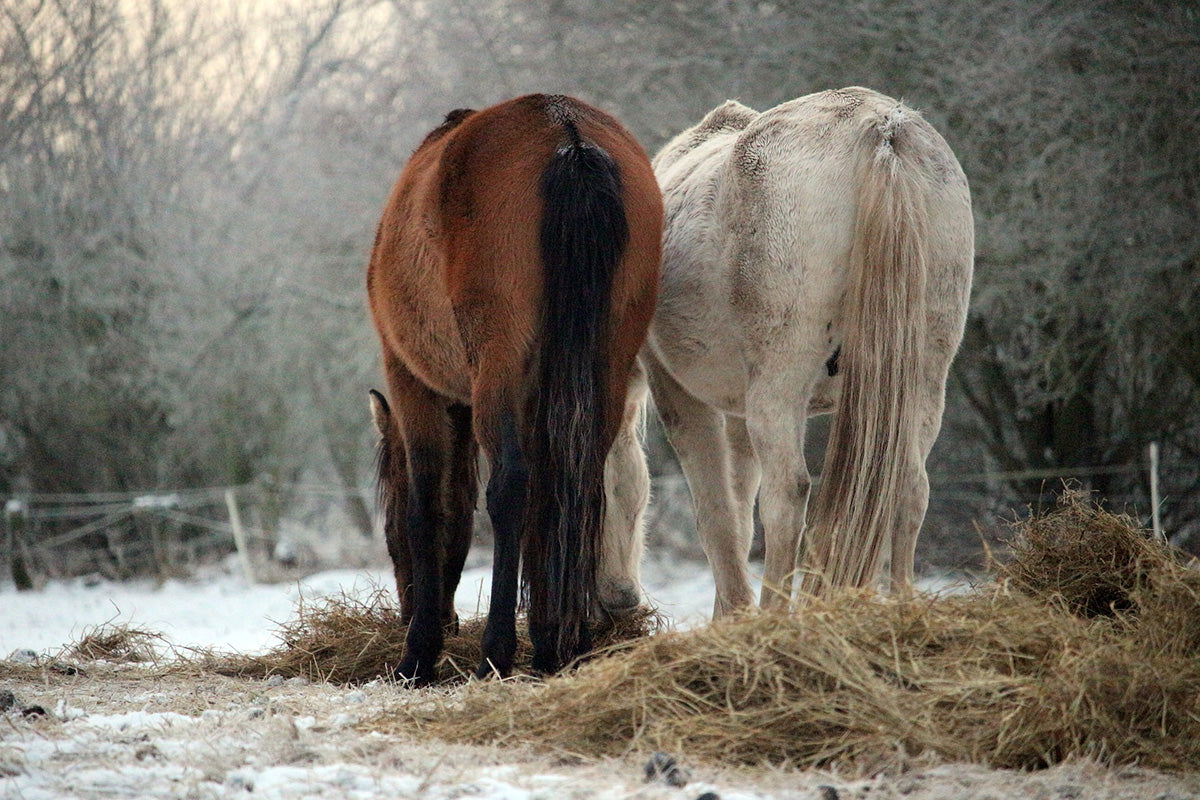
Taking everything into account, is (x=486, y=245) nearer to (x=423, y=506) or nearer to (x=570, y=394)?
(x=570, y=394)

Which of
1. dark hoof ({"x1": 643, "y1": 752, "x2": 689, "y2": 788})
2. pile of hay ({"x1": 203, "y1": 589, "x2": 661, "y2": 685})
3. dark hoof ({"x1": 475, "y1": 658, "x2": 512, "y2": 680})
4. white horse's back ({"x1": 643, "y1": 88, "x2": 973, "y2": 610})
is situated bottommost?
pile of hay ({"x1": 203, "y1": 589, "x2": 661, "y2": 685})

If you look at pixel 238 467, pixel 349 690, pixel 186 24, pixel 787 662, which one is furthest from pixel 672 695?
pixel 186 24

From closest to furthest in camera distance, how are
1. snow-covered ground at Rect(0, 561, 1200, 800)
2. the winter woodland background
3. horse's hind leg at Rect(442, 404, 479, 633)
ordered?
snow-covered ground at Rect(0, 561, 1200, 800)
horse's hind leg at Rect(442, 404, 479, 633)
the winter woodland background

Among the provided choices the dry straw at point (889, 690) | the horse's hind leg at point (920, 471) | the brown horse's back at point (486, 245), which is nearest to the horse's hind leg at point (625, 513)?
the brown horse's back at point (486, 245)

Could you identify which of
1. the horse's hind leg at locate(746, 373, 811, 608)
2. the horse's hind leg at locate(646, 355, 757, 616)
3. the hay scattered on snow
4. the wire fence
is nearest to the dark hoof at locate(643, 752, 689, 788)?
the horse's hind leg at locate(746, 373, 811, 608)

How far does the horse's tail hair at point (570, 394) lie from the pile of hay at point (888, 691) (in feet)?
1.51

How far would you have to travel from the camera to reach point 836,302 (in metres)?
3.80

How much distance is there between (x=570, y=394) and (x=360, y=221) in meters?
11.8

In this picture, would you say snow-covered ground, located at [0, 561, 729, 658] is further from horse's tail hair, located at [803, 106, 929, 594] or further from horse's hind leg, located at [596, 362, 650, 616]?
horse's tail hair, located at [803, 106, 929, 594]

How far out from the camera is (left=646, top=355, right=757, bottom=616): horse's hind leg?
452 centimetres

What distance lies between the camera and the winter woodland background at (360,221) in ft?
27.8

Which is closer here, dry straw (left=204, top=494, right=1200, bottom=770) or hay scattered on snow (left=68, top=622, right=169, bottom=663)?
dry straw (left=204, top=494, right=1200, bottom=770)

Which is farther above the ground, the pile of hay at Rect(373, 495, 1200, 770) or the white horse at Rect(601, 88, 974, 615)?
the white horse at Rect(601, 88, 974, 615)

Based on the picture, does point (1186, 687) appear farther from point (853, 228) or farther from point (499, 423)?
point (499, 423)
